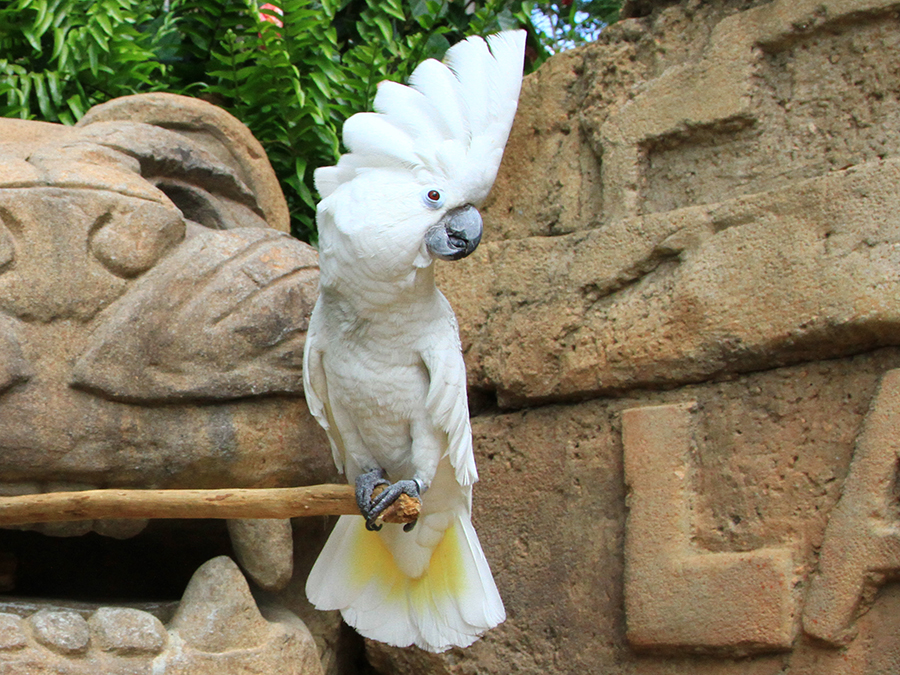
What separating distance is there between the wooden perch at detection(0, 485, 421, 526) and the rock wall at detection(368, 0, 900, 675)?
2.49 feet

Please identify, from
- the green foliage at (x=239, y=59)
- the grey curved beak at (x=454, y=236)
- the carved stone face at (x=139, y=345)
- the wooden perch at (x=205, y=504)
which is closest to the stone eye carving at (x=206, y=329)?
the carved stone face at (x=139, y=345)

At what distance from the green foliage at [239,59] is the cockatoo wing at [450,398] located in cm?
171

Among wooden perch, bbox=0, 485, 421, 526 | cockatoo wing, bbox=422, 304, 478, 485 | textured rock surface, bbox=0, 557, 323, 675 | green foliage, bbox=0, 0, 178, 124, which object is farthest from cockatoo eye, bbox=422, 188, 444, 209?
green foliage, bbox=0, 0, 178, 124

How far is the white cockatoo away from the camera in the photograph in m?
1.84

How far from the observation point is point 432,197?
5.99 feet

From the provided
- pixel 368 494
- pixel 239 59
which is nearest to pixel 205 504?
pixel 368 494

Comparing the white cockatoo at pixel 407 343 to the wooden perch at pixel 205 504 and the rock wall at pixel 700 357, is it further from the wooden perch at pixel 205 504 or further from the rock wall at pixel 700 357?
the rock wall at pixel 700 357

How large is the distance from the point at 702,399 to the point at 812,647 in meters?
0.63

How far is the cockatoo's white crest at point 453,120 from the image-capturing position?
1.84 m

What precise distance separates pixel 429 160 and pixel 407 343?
15.4 inches

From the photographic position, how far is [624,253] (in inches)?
102

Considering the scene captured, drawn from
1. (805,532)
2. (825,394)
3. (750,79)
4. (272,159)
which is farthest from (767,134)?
(272,159)

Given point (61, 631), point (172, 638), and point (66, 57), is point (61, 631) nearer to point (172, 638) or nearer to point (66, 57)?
point (172, 638)

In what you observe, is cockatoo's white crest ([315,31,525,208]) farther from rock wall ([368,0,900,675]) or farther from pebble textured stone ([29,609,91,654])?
pebble textured stone ([29,609,91,654])
